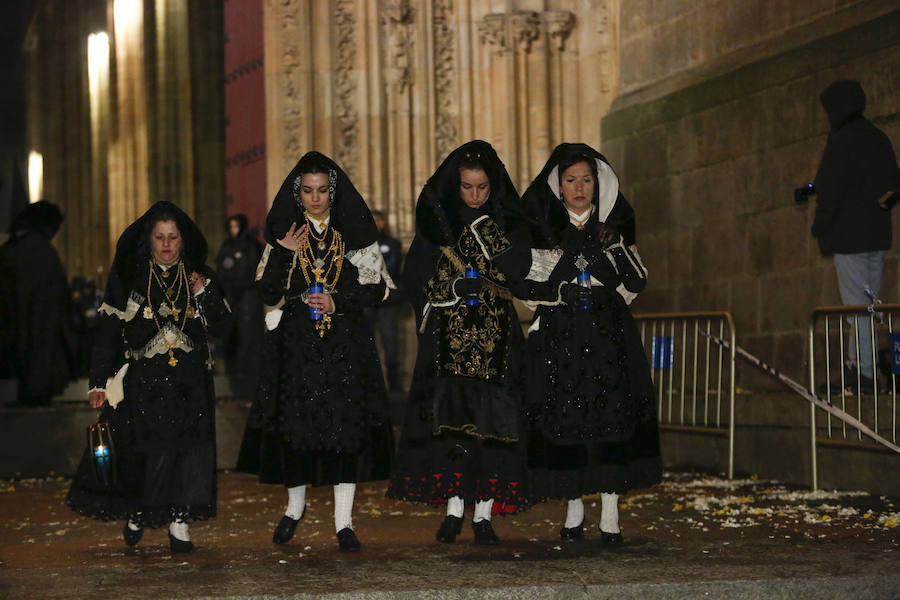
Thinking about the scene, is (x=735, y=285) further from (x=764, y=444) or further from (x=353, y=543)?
(x=353, y=543)

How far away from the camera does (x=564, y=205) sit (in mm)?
7648

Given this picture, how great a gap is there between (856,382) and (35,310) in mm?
7429

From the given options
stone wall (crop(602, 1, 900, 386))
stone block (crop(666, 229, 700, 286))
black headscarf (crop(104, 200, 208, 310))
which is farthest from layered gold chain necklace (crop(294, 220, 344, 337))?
stone block (crop(666, 229, 700, 286))

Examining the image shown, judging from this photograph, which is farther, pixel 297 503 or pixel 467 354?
pixel 297 503

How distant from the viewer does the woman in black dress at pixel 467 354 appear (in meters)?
7.58

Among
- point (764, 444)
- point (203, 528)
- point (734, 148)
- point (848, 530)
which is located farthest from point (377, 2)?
point (848, 530)

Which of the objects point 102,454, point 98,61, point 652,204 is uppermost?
point 98,61

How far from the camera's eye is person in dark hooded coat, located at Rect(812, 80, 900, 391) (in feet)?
32.7

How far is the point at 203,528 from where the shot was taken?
28.9 ft

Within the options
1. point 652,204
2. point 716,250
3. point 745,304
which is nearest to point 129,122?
point 652,204

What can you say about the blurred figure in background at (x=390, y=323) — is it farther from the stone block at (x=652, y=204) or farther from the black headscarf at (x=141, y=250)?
the black headscarf at (x=141, y=250)

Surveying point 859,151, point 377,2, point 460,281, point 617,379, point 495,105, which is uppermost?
point 377,2

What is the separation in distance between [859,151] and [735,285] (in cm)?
230

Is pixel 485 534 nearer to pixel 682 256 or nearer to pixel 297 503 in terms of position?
pixel 297 503
